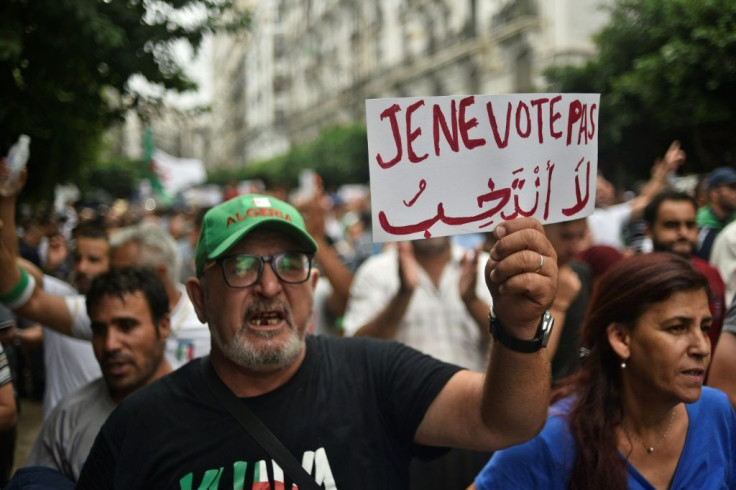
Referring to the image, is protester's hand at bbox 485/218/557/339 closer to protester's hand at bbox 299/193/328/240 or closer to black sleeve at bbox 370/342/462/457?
black sleeve at bbox 370/342/462/457

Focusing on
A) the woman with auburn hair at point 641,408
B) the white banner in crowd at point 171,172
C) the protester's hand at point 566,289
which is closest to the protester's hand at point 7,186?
the woman with auburn hair at point 641,408

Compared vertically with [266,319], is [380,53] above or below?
above

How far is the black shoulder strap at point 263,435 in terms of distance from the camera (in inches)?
73.4

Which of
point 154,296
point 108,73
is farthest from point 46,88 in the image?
point 154,296

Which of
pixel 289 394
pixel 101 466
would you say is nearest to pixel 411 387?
pixel 289 394

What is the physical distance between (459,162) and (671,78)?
11.4ft

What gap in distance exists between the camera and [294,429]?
76.1 inches

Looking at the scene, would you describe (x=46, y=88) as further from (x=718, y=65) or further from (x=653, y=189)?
(x=653, y=189)

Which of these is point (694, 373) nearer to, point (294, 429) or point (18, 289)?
point (294, 429)

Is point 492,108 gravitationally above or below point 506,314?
above

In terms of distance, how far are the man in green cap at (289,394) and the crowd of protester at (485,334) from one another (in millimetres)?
76

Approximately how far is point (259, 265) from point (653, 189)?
3857mm

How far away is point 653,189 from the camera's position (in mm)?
5242

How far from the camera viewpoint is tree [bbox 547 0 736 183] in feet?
12.6
